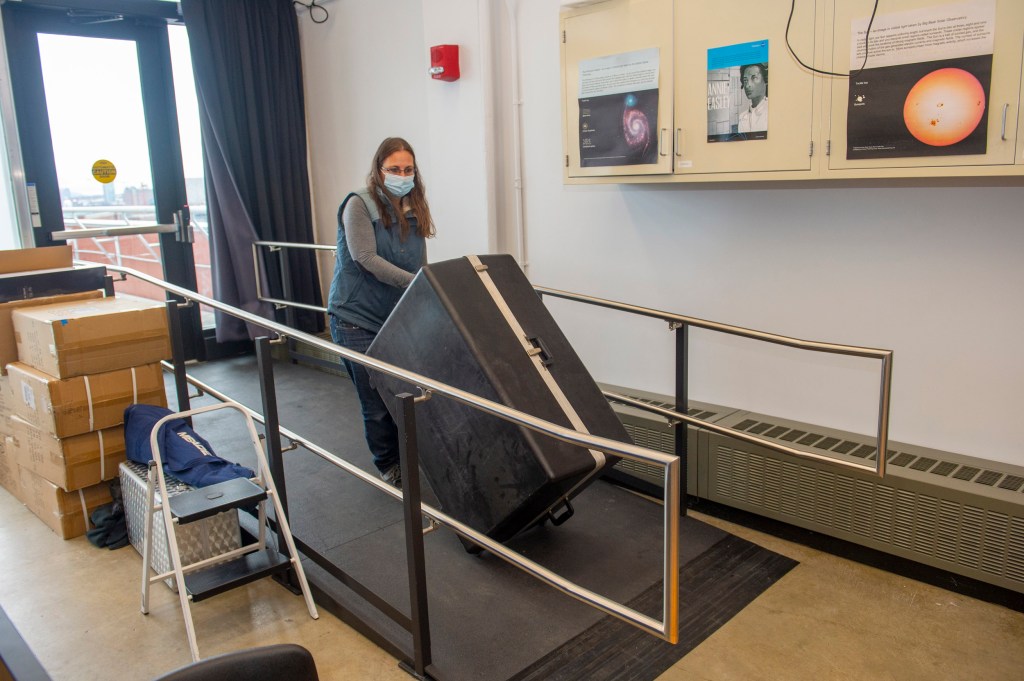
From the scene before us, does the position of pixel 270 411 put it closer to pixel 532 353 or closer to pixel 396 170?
pixel 532 353

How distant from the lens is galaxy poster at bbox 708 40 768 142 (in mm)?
2883

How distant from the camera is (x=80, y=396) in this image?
3057 millimetres

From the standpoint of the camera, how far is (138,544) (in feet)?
10.2

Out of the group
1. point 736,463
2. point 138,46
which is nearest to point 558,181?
point 736,463

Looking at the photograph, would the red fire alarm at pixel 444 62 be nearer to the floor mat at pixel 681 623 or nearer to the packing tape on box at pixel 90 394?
the packing tape on box at pixel 90 394

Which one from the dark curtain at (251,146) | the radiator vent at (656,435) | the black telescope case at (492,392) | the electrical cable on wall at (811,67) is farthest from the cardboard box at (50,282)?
the electrical cable on wall at (811,67)

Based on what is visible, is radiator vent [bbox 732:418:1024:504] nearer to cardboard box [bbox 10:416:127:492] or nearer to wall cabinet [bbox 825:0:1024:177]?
wall cabinet [bbox 825:0:1024:177]

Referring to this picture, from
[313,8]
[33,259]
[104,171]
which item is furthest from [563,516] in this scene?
[313,8]

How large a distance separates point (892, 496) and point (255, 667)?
89.2 inches

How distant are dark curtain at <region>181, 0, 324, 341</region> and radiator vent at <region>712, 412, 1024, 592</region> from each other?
3.60 m

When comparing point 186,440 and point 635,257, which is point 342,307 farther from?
point 635,257

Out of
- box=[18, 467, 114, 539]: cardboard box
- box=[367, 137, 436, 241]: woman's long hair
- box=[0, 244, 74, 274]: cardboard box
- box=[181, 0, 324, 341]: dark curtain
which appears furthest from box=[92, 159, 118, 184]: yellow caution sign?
box=[367, 137, 436, 241]: woman's long hair

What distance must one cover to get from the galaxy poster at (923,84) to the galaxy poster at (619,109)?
31.6 inches

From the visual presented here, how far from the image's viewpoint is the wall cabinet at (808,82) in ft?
7.83
